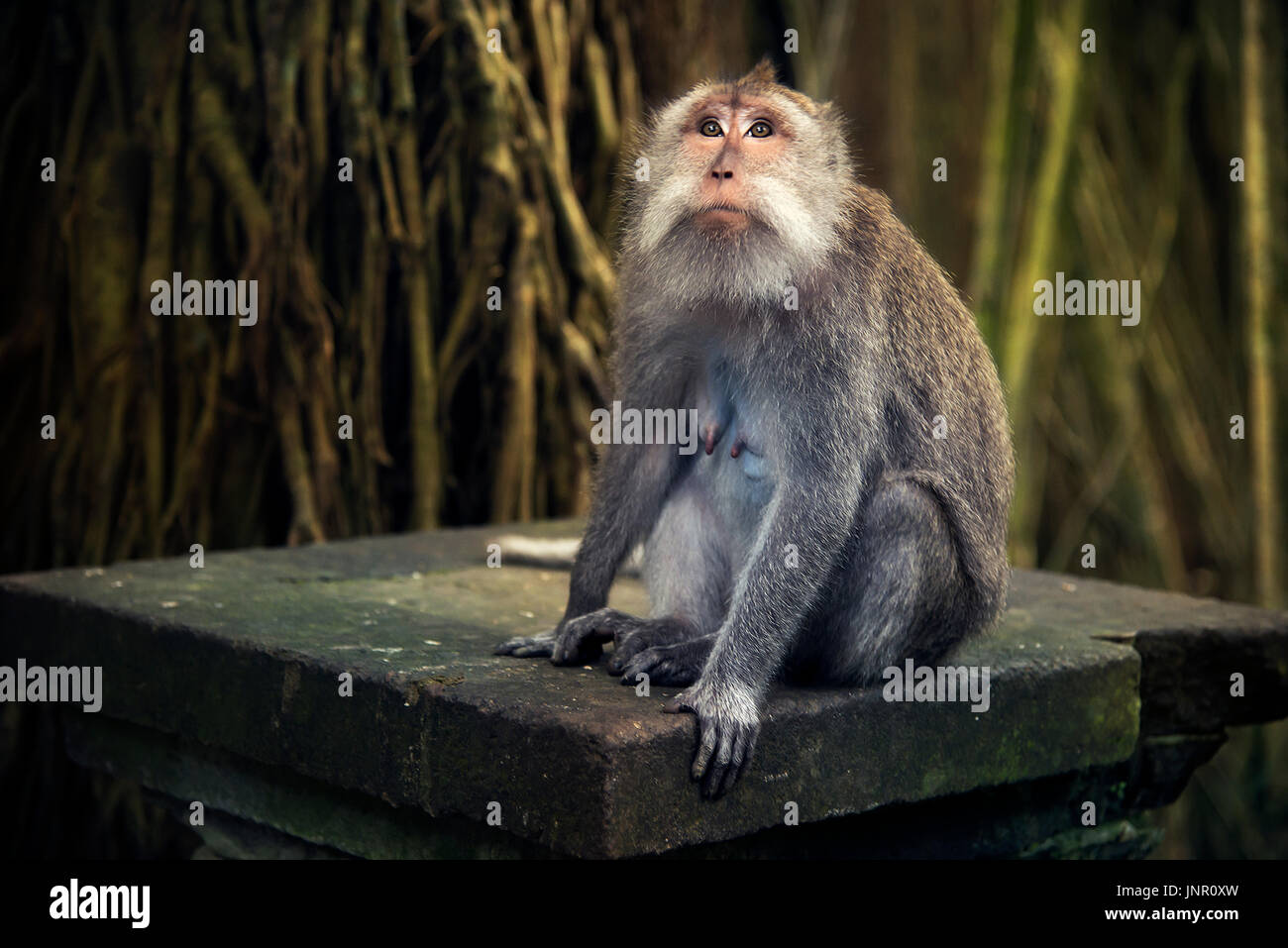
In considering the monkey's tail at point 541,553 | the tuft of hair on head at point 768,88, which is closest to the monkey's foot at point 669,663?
the tuft of hair on head at point 768,88

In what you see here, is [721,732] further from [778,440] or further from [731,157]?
[731,157]

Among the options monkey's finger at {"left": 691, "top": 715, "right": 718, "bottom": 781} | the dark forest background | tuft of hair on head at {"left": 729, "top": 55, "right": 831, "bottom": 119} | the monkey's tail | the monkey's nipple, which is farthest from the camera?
the dark forest background

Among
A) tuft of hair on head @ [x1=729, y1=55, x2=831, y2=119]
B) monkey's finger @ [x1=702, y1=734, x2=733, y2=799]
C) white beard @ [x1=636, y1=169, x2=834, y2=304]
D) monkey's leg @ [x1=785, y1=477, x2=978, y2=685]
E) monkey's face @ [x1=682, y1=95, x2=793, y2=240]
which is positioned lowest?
monkey's finger @ [x1=702, y1=734, x2=733, y2=799]

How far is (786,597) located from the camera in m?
3.06

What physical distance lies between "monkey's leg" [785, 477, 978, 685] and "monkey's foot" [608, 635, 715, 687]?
23 centimetres

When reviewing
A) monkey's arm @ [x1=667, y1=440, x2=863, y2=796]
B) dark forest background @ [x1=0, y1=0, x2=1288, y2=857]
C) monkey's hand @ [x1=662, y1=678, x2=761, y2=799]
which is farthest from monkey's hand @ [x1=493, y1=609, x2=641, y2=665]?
dark forest background @ [x1=0, y1=0, x2=1288, y2=857]

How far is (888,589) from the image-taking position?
3.20 m

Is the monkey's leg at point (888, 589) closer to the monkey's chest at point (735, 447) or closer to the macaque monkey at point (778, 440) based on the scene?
the macaque monkey at point (778, 440)

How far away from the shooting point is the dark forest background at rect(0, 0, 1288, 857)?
5188mm

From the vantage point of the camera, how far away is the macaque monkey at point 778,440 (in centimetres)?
306

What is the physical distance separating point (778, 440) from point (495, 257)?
8.46 ft

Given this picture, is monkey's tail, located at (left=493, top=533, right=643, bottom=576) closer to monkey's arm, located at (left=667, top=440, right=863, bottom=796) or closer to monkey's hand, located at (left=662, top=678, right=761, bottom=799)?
monkey's arm, located at (left=667, top=440, right=863, bottom=796)
